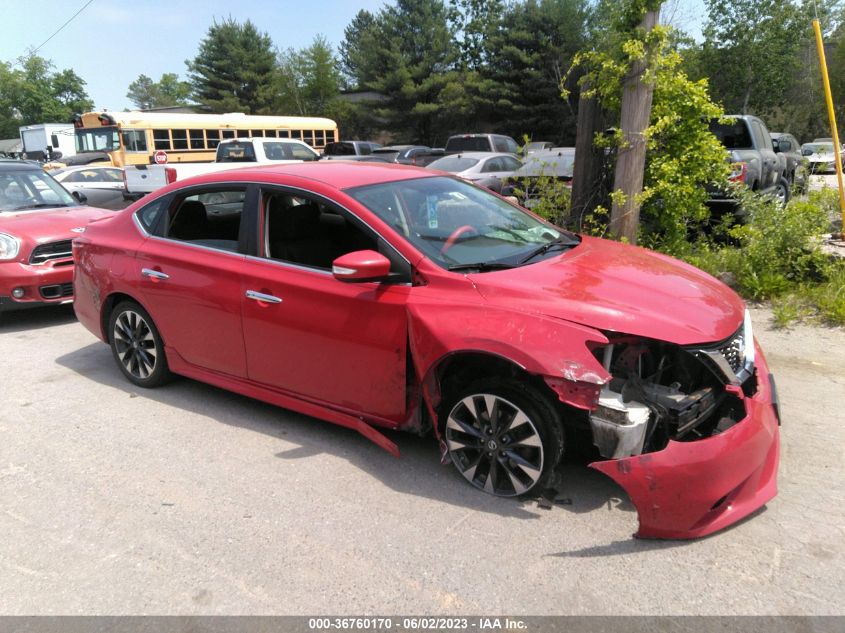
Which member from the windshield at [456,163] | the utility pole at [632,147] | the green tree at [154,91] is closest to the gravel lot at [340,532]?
the utility pole at [632,147]

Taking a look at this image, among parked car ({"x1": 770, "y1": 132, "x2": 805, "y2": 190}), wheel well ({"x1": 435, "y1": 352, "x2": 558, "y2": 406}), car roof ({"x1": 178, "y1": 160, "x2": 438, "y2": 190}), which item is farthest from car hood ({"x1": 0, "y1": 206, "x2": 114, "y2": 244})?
parked car ({"x1": 770, "y1": 132, "x2": 805, "y2": 190})

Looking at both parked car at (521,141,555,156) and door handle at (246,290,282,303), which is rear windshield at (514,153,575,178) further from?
door handle at (246,290,282,303)

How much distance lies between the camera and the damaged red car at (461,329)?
2959 millimetres

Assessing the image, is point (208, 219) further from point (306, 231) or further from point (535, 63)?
point (535, 63)

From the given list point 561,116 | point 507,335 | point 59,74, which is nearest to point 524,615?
point 507,335

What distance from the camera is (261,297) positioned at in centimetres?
401

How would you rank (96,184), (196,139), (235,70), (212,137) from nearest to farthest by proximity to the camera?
(96,184)
(196,139)
(212,137)
(235,70)

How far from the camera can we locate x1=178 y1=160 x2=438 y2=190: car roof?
409cm

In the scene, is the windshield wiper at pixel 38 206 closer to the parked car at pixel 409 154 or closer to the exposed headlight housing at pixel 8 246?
the exposed headlight housing at pixel 8 246

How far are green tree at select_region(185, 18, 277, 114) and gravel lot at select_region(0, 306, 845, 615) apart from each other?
50205 millimetres

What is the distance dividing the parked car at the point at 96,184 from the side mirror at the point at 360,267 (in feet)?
50.6

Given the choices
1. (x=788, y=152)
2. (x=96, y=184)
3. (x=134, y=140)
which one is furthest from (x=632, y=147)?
(x=134, y=140)

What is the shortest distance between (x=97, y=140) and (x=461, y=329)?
24.4m

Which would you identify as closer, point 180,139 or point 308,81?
point 180,139
